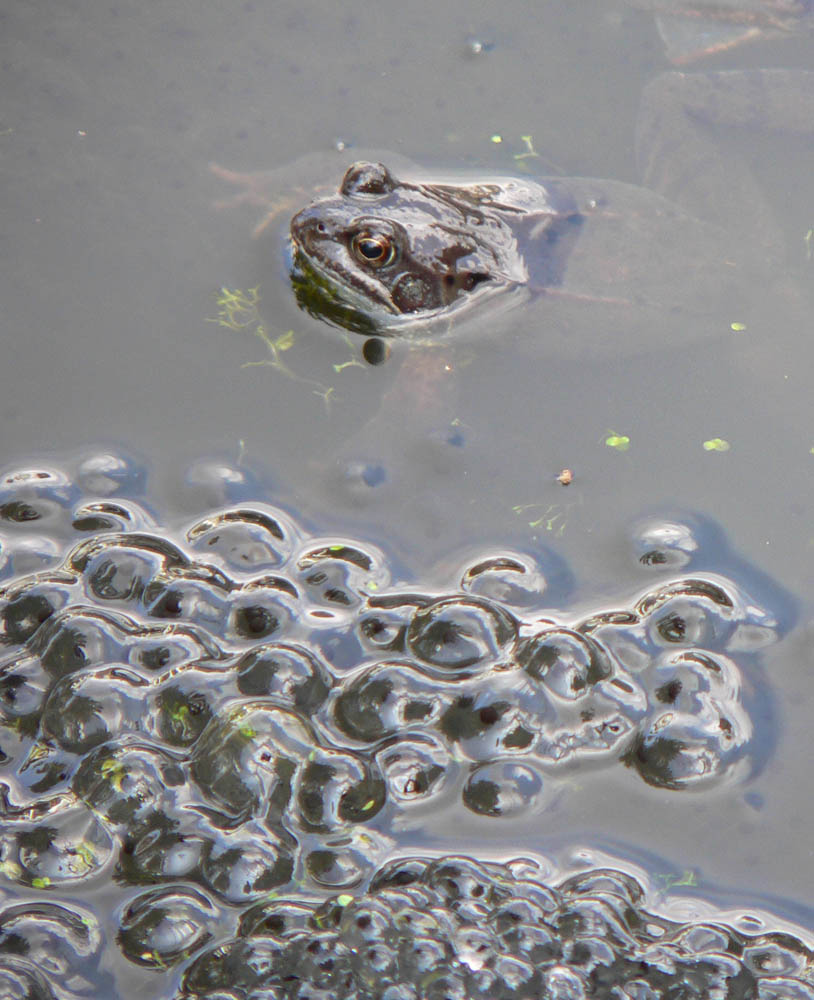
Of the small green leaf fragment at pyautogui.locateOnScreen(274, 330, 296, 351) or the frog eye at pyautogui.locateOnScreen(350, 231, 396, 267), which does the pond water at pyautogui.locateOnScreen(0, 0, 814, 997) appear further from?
the frog eye at pyautogui.locateOnScreen(350, 231, 396, 267)

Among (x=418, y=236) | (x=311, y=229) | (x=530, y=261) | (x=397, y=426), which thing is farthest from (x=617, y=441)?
(x=311, y=229)

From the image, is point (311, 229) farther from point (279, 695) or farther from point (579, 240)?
point (279, 695)

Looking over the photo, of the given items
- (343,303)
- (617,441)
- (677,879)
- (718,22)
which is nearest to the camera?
(677,879)

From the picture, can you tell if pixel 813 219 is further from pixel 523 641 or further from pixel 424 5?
pixel 523 641

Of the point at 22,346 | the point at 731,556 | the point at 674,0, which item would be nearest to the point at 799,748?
the point at 731,556

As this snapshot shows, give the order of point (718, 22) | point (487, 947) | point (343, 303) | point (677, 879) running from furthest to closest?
point (718, 22) < point (343, 303) < point (677, 879) < point (487, 947)

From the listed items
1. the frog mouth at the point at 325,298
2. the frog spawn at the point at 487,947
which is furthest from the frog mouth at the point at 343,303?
the frog spawn at the point at 487,947

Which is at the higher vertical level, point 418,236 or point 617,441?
point 418,236

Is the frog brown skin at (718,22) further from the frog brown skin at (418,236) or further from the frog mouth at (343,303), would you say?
the frog mouth at (343,303)
